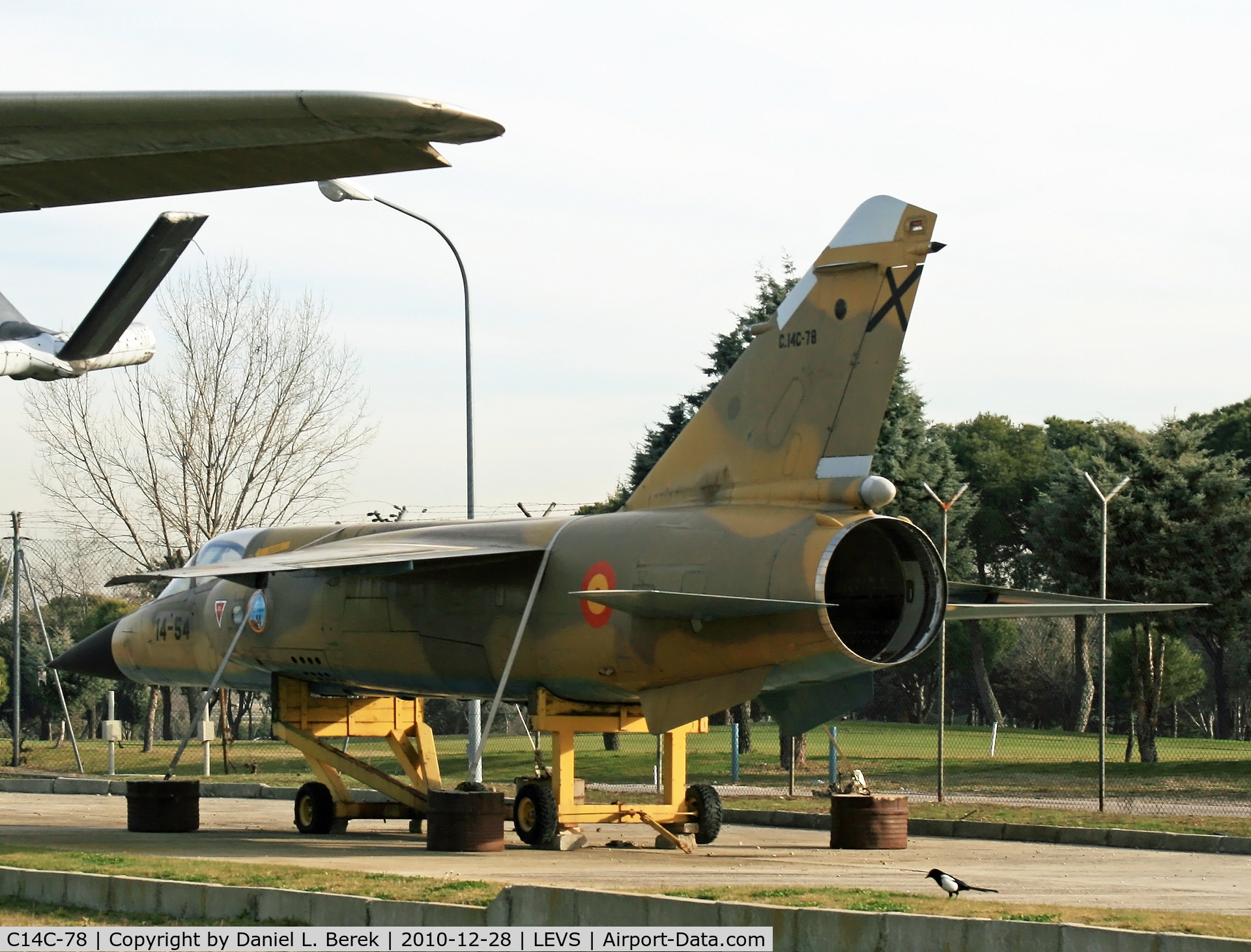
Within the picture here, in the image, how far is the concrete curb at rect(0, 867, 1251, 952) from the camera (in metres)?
8.06

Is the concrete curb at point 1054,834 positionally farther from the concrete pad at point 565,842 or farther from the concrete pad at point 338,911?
the concrete pad at point 338,911

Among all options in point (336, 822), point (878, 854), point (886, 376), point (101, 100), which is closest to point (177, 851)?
point (336, 822)

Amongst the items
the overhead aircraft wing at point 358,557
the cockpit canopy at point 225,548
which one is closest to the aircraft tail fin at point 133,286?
the overhead aircraft wing at point 358,557

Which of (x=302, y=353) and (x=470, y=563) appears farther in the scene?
(x=302, y=353)

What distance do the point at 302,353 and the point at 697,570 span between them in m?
28.2

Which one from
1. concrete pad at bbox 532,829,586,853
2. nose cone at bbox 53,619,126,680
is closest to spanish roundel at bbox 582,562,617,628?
concrete pad at bbox 532,829,586,853

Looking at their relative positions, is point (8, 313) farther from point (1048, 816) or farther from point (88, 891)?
point (1048, 816)

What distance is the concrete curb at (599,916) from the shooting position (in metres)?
8.06

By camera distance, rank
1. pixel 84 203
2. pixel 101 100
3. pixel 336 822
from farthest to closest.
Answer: pixel 336 822 → pixel 84 203 → pixel 101 100

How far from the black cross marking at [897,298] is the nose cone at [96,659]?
39.2ft

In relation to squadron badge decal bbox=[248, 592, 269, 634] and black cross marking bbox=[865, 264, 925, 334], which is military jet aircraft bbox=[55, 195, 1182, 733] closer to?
black cross marking bbox=[865, 264, 925, 334]

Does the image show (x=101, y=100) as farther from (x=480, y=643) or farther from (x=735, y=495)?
(x=480, y=643)

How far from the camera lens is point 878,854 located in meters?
16.0

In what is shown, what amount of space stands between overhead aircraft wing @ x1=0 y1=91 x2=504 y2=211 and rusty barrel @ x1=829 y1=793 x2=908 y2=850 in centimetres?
1081
